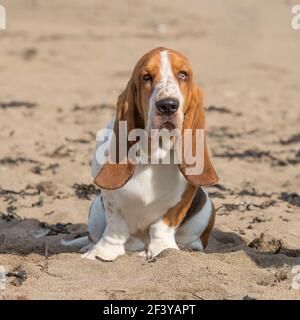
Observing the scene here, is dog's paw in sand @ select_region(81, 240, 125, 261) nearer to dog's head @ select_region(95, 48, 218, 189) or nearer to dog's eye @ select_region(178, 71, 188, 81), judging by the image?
dog's head @ select_region(95, 48, 218, 189)

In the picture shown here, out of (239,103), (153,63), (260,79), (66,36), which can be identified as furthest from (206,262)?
(66,36)

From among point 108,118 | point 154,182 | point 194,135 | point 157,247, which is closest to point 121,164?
point 154,182

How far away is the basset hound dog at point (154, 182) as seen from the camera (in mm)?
4773

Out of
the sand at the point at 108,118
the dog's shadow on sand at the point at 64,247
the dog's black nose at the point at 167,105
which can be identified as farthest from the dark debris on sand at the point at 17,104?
the dog's black nose at the point at 167,105

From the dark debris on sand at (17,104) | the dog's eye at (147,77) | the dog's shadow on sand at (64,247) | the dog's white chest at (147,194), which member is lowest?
the dog's shadow on sand at (64,247)

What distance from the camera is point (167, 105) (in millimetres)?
4648

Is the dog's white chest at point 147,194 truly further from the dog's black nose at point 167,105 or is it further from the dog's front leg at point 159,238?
the dog's black nose at point 167,105

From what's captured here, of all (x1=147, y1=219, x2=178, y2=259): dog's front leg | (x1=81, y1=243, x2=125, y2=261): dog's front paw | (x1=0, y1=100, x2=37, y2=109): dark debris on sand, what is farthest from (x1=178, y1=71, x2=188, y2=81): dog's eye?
(x1=0, y1=100, x2=37, y2=109): dark debris on sand

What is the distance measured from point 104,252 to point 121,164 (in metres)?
0.61

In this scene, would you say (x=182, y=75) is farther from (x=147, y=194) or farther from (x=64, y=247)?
(x=64, y=247)

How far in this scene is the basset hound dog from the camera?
477 cm

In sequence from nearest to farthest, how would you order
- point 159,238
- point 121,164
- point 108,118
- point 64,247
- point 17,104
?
point 121,164, point 159,238, point 64,247, point 108,118, point 17,104

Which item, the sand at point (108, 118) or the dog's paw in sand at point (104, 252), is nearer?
the sand at point (108, 118)

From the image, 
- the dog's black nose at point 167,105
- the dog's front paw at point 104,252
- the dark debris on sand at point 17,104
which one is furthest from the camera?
the dark debris on sand at point 17,104
